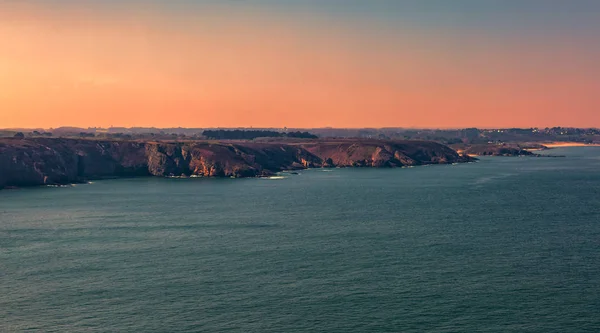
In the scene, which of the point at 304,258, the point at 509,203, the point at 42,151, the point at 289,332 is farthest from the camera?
the point at 42,151

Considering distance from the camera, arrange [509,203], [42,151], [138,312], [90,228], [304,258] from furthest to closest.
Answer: [42,151] → [509,203] → [90,228] → [304,258] → [138,312]

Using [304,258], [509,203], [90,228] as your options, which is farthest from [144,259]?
[509,203]

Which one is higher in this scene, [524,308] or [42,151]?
[42,151]

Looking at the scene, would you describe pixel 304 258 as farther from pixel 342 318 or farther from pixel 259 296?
pixel 342 318

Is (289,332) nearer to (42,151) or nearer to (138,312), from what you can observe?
(138,312)

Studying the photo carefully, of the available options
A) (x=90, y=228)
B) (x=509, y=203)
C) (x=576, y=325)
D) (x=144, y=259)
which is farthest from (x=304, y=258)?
(x=509, y=203)

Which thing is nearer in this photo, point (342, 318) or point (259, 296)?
point (342, 318)
